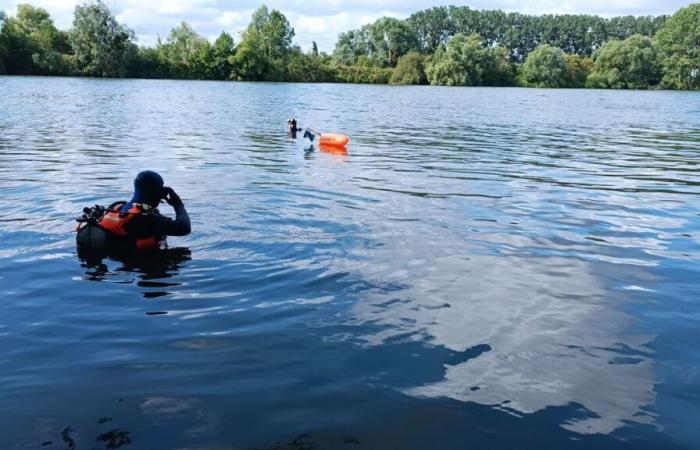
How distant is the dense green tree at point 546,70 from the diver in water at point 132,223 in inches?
4223

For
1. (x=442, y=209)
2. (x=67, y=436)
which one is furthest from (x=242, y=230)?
(x=67, y=436)

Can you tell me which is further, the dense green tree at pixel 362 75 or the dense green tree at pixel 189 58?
the dense green tree at pixel 362 75

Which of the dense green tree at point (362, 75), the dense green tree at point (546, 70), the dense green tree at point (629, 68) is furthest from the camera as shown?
the dense green tree at point (362, 75)

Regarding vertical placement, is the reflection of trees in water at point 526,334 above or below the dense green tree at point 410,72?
below

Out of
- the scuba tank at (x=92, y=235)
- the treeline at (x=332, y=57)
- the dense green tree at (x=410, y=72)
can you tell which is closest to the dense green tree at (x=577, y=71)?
the treeline at (x=332, y=57)

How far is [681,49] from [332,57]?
2595 inches

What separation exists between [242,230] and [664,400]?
273 inches

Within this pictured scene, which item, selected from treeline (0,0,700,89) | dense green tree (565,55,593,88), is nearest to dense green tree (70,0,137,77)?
treeline (0,0,700,89)

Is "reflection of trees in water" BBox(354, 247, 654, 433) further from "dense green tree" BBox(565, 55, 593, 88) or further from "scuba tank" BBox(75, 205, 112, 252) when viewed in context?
"dense green tree" BBox(565, 55, 593, 88)

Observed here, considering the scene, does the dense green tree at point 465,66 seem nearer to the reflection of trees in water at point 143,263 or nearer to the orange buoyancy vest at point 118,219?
the reflection of trees in water at point 143,263

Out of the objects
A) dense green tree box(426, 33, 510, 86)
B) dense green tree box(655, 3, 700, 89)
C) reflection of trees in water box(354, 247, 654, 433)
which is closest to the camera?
reflection of trees in water box(354, 247, 654, 433)

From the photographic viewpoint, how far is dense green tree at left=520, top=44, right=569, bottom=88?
107000 mm

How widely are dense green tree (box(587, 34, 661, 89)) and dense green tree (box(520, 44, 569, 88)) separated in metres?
5.02

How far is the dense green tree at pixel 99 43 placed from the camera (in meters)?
95.1
